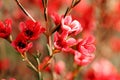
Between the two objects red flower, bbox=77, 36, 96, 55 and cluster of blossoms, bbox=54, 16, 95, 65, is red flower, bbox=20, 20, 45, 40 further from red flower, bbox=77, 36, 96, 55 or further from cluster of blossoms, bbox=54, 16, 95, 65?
red flower, bbox=77, 36, 96, 55

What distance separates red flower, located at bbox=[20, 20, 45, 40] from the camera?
A: 1.73m

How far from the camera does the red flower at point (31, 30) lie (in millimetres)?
1729

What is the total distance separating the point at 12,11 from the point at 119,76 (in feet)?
4.00

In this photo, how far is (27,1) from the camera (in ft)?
12.8

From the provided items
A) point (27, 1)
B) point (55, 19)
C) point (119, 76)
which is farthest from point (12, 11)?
point (55, 19)

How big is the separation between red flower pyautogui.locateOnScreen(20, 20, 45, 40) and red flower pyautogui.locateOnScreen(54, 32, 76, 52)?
0.22 ft

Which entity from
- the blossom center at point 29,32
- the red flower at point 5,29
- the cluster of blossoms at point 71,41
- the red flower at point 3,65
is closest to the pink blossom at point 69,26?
the cluster of blossoms at point 71,41

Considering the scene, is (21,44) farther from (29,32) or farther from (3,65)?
(3,65)

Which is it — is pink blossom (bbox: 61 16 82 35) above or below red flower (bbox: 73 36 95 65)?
above

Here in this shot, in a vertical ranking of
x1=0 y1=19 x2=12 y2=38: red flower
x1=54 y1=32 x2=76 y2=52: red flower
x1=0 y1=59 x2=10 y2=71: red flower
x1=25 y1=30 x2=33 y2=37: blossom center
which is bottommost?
x1=54 y1=32 x2=76 y2=52: red flower

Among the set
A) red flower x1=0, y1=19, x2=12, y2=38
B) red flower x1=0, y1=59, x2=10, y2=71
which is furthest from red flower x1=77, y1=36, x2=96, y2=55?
red flower x1=0, y1=59, x2=10, y2=71

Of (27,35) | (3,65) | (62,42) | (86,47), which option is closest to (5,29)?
(27,35)

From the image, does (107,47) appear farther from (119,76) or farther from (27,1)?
(119,76)

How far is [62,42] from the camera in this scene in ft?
5.71
